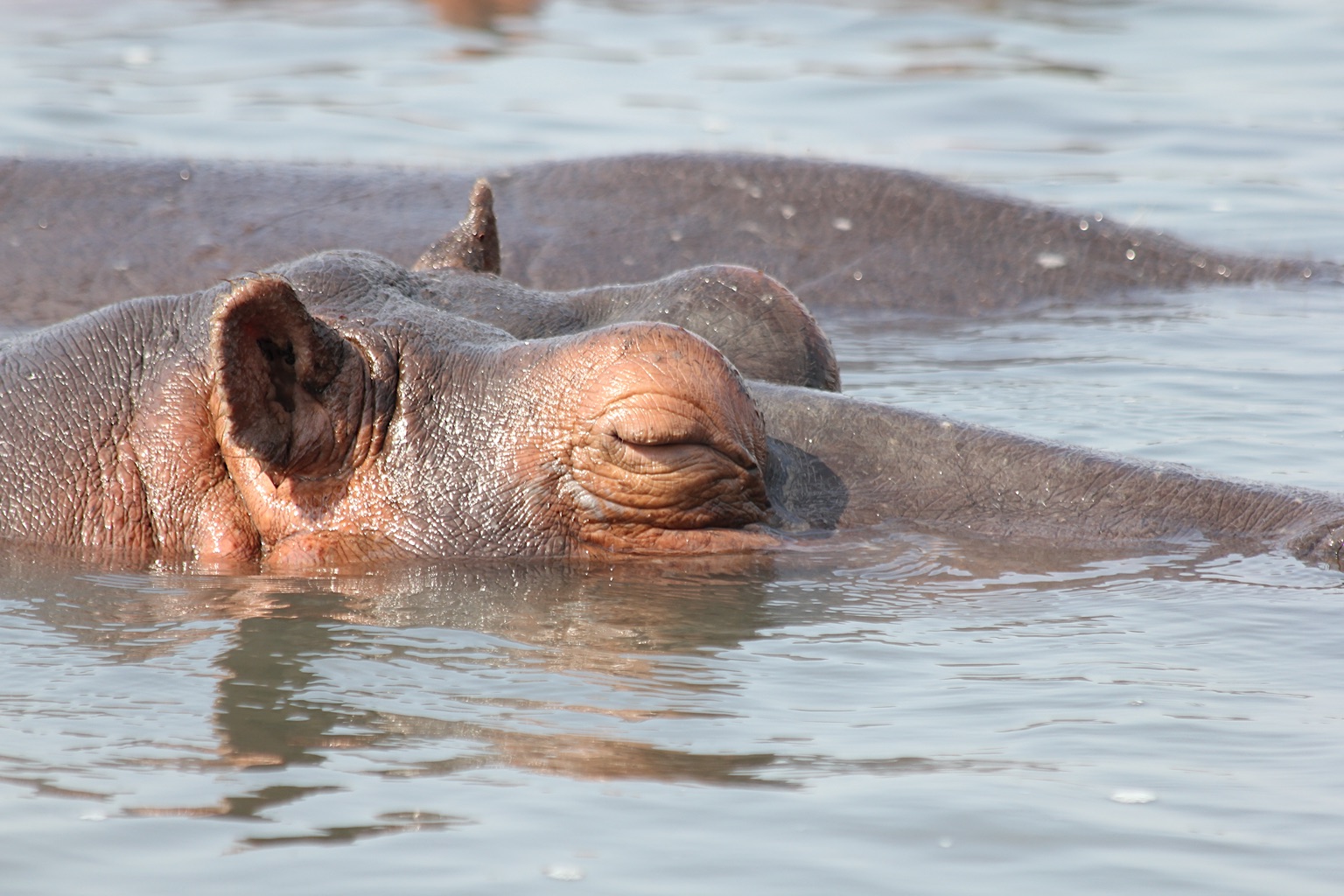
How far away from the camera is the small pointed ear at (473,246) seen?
5730 mm

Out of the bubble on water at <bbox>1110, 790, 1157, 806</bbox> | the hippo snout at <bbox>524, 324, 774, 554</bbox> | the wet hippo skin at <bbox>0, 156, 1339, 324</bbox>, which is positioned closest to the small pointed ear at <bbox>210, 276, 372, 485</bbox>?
the hippo snout at <bbox>524, 324, 774, 554</bbox>

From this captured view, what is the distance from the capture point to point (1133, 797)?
11.9 ft

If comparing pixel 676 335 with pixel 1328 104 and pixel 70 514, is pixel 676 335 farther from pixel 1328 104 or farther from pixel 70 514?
pixel 1328 104

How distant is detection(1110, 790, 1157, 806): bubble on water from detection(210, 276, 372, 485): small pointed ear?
1.97 meters

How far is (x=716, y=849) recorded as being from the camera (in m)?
3.40

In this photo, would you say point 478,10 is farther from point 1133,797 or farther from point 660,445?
point 1133,797

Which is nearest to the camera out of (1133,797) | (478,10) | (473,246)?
(1133,797)

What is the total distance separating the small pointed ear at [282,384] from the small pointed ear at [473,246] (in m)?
0.96

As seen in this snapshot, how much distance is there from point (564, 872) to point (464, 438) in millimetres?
1603

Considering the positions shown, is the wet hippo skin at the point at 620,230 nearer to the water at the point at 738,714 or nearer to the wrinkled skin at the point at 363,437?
the water at the point at 738,714

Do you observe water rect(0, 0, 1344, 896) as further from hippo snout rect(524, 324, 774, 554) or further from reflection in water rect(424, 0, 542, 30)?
reflection in water rect(424, 0, 542, 30)

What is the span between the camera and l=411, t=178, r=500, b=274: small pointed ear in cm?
573

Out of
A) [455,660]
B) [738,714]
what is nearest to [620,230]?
[455,660]

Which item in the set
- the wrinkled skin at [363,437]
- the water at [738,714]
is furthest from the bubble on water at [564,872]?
the wrinkled skin at [363,437]
